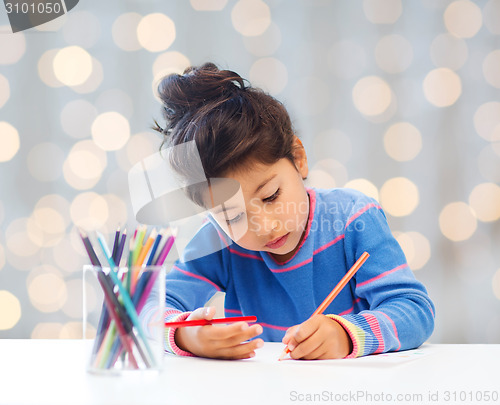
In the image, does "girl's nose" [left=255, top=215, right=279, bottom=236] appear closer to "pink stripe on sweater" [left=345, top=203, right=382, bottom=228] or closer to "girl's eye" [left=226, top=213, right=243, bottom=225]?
"girl's eye" [left=226, top=213, right=243, bottom=225]

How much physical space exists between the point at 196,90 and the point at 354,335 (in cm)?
42

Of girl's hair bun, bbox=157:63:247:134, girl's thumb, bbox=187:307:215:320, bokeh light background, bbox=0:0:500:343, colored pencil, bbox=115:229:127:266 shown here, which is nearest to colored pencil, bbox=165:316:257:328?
girl's thumb, bbox=187:307:215:320

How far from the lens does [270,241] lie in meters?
0.77

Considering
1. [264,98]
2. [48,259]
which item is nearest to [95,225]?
[48,259]

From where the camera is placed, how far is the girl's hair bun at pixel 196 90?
0.82m

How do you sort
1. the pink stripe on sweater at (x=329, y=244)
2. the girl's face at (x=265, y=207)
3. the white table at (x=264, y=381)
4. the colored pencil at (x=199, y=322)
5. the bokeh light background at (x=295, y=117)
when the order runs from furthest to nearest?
the bokeh light background at (x=295, y=117)
the pink stripe on sweater at (x=329, y=244)
the girl's face at (x=265, y=207)
the colored pencil at (x=199, y=322)
the white table at (x=264, y=381)

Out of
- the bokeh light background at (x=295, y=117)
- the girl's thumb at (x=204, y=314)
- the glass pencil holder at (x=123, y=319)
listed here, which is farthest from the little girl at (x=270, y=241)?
the bokeh light background at (x=295, y=117)

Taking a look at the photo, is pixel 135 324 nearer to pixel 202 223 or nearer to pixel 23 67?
pixel 202 223

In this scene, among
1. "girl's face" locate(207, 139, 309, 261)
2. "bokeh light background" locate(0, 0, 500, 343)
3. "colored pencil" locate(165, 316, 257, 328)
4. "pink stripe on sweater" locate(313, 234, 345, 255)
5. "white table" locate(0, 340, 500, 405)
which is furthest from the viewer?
"bokeh light background" locate(0, 0, 500, 343)

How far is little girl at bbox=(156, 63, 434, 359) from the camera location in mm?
669

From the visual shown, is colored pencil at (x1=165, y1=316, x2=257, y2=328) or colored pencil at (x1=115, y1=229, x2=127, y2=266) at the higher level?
colored pencil at (x1=115, y1=229, x2=127, y2=266)

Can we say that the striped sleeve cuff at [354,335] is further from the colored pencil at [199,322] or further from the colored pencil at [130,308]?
the colored pencil at [130,308]


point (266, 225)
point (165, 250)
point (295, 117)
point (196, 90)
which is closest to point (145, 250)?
point (165, 250)

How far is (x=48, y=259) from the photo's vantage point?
1402 mm
